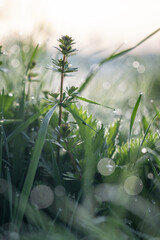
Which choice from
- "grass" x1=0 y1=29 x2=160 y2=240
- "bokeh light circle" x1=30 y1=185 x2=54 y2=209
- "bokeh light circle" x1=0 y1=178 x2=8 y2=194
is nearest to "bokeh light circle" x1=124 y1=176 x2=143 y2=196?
"grass" x1=0 y1=29 x2=160 y2=240

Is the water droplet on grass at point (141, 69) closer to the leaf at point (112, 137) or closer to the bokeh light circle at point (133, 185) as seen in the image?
the leaf at point (112, 137)

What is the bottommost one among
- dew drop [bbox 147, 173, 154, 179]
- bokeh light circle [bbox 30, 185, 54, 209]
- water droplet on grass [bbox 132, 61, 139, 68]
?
bokeh light circle [bbox 30, 185, 54, 209]

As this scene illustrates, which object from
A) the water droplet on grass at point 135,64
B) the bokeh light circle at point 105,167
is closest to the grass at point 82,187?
the bokeh light circle at point 105,167

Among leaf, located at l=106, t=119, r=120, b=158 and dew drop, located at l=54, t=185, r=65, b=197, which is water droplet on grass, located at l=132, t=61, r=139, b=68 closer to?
leaf, located at l=106, t=119, r=120, b=158

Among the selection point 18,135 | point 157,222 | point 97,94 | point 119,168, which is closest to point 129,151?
point 119,168

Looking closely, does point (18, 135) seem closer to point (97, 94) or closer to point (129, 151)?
point (129, 151)

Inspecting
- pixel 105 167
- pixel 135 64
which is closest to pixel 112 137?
pixel 105 167
